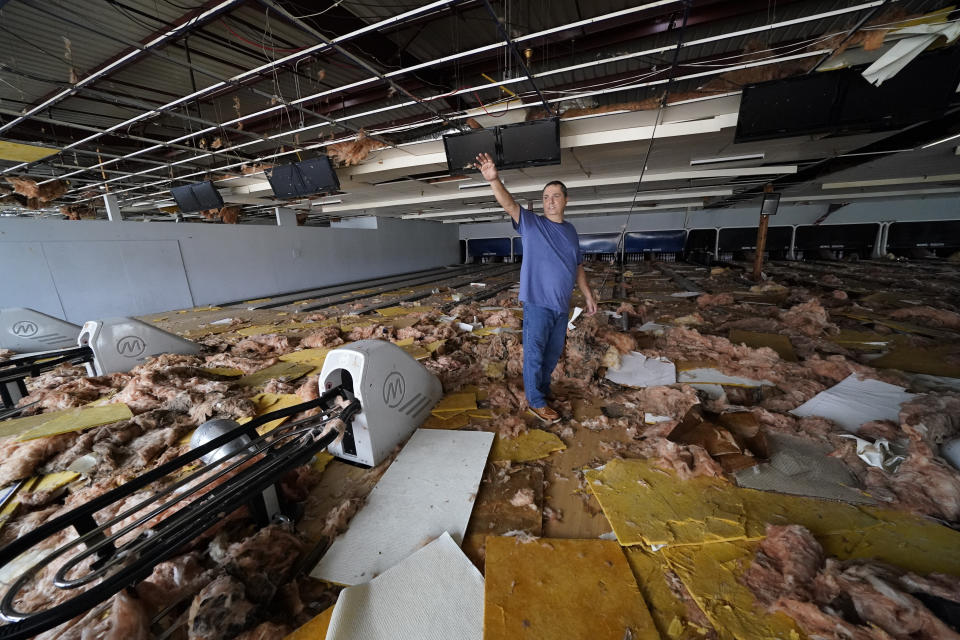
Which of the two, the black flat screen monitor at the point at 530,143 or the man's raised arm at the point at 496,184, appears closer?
the man's raised arm at the point at 496,184

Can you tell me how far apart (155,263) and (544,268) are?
34.4ft

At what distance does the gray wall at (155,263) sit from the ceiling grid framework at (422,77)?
133 centimetres

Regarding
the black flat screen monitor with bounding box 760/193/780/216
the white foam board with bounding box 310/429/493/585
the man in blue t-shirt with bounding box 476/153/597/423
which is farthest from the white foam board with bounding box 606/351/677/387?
the black flat screen monitor with bounding box 760/193/780/216

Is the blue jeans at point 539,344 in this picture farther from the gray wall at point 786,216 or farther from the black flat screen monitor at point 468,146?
the gray wall at point 786,216

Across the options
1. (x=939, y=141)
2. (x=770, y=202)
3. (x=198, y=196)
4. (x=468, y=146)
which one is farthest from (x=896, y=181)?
(x=198, y=196)

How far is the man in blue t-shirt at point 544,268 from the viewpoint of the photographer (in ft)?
8.48

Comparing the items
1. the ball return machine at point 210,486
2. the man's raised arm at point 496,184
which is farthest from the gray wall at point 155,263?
the man's raised arm at point 496,184

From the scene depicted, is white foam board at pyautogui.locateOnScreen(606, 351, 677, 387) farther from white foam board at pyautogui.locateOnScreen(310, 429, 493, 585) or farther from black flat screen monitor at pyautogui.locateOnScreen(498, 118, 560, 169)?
black flat screen monitor at pyautogui.locateOnScreen(498, 118, 560, 169)

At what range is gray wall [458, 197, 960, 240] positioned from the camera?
12.3 metres

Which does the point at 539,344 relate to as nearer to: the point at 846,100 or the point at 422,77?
the point at 422,77

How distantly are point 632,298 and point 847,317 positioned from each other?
3.36m

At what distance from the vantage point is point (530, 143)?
4.61 metres

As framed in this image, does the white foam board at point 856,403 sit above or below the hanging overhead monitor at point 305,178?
below

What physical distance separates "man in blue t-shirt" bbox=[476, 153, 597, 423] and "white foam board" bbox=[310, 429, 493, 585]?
806 mm
